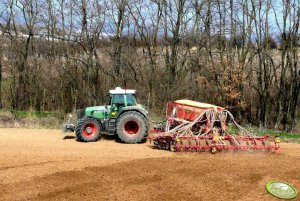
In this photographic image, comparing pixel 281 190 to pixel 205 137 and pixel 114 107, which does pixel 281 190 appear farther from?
pixel 114 107

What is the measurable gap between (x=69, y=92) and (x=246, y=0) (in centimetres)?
1176

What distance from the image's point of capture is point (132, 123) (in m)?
13.4

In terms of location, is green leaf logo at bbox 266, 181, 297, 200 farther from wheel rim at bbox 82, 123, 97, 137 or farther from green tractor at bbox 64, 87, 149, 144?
wheel rim at bbox 82, 123, 97, 137

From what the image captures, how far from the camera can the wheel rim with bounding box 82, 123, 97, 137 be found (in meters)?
13.5

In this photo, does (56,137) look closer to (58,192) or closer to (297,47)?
(58,192)

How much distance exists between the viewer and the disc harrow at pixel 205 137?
37.5ft

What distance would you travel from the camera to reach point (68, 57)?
25.2 m

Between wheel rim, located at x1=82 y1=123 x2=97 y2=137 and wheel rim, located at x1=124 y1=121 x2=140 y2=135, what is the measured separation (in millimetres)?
1039

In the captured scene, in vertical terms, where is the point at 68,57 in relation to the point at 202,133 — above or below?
above

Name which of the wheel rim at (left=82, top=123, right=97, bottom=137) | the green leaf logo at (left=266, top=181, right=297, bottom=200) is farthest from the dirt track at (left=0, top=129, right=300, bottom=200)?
the wheel rim at (left=82, top=123, right=97, bottom=137)

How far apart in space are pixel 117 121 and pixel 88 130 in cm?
104

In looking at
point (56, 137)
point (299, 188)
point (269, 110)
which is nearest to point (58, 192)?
point (299, 188)

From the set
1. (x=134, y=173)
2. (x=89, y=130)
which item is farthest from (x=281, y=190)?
(x=89, y=130)

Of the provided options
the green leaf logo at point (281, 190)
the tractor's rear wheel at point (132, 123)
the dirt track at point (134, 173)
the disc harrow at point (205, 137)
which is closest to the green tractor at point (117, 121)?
the tractor's rear wheel at point (132, 123)
